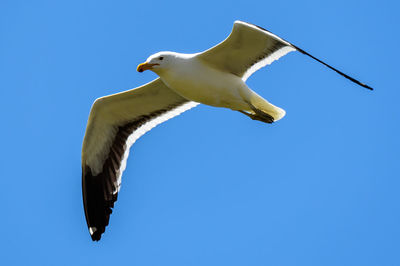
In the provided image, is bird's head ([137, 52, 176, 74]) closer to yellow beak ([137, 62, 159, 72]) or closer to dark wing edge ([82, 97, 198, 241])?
yellow beak ([137, 62, 159, 72])

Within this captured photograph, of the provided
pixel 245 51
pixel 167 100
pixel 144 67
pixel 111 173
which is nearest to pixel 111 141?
pixel 111 173

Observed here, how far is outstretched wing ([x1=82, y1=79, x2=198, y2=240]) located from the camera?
852cm

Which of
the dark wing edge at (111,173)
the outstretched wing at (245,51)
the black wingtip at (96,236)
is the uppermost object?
the outstretched wing at (245,51)

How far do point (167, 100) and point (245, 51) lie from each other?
1.50 meters

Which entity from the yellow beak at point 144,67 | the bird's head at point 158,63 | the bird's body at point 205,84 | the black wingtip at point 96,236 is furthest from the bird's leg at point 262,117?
the black wingtip at point 96,236

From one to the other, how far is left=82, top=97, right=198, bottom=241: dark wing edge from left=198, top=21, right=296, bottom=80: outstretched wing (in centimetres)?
110

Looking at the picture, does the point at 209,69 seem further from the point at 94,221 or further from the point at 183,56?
the point at 94,221

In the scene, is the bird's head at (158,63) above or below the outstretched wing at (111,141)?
above

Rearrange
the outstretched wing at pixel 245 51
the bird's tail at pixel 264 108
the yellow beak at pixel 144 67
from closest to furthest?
the outstretched wing at pixel 245 51
the yellow beak at pixel 144 67
the bird's tail at pixel 264 108

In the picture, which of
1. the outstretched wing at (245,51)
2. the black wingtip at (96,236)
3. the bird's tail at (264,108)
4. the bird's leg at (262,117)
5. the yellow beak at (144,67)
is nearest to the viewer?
the outstretched wing at (245,51)

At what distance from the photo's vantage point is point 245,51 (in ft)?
24.7

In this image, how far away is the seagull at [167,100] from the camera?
7.35 meters

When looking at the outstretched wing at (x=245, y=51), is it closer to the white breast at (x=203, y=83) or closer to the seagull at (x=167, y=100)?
the seagull at (x=167, y=100)

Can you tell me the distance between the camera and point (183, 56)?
7.44 meters
